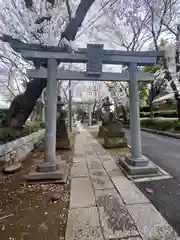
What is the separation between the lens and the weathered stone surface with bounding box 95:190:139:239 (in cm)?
200

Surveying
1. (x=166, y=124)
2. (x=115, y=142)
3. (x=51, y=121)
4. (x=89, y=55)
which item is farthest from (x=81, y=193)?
(x=166, y=124)

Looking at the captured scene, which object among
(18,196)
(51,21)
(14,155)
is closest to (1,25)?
(51,21)

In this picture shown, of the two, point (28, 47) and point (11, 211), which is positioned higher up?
point (28, 47)

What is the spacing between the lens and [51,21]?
4188 mm

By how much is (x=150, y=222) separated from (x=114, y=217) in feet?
1.53

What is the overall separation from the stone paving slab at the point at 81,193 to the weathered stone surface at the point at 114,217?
0.14 m

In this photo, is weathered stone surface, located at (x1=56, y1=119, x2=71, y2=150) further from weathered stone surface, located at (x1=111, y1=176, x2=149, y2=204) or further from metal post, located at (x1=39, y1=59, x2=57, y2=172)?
weathered stone surface, located at (x1=111, y1=176, x2=149, y2=204)

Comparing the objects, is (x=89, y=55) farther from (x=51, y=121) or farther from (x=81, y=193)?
(x=81, y=193)

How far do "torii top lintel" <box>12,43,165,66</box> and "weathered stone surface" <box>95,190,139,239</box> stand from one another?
2.85 m

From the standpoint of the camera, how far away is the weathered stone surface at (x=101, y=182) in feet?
11.2

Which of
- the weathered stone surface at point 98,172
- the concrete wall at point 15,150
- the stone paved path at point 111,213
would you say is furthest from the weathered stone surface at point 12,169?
the weathered stone surface at point 98,172

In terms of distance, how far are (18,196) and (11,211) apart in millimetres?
520

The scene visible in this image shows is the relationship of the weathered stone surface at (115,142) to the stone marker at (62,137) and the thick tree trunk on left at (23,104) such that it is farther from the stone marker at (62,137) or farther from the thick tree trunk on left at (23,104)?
the thick tree trunk on left at (23,104)

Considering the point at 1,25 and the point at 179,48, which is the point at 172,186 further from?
the point at 179,48
